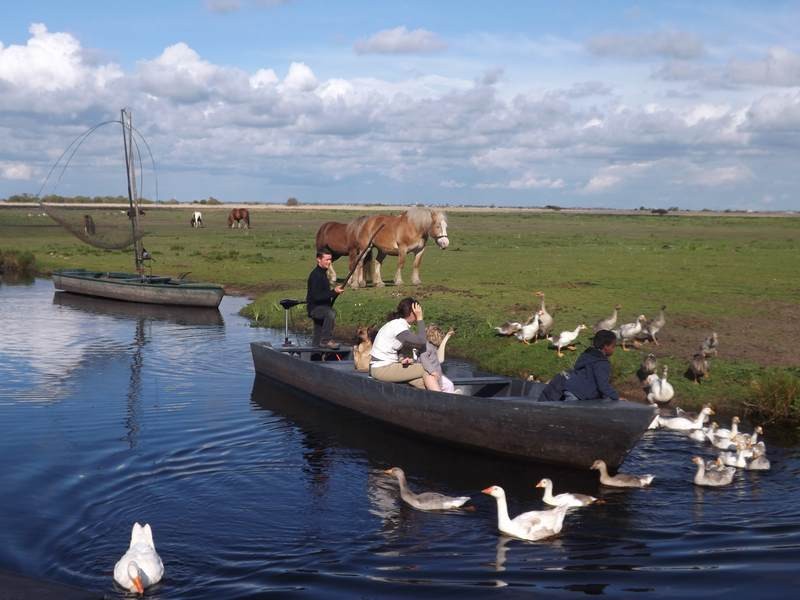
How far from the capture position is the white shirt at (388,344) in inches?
582

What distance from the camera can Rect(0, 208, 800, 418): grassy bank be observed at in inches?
711

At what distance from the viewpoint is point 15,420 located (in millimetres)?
15578

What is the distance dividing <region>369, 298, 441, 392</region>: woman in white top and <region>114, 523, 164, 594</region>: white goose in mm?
5916

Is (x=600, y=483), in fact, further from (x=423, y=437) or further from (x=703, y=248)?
(x=703, y=248)

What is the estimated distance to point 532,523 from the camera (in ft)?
34.0

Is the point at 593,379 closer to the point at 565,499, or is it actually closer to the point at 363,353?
the point at 565,499

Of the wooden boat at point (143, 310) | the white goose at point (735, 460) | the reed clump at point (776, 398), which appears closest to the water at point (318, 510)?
the white goose at point (735, 460)

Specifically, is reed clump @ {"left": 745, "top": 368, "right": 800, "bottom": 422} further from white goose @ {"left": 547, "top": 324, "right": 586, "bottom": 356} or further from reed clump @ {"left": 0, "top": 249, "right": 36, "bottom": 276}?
reed clump @ {"left": 0, "top": 249, "right": 36, "bottom": 276}

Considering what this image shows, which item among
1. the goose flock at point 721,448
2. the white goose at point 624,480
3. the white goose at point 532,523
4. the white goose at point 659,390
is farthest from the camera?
the white goose at point 659,390

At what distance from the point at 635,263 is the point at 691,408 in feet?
74.6

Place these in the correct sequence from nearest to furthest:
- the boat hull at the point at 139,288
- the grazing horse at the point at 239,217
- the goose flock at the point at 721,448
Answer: the goose flock at the point at 721,448, the boat hull at the point at 139,288, the grazing horse at the point at 239,217

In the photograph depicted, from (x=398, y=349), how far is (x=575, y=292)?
13780 mm

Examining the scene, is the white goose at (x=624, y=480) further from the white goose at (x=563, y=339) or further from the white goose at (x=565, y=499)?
the white goose at (x=563, y=339)

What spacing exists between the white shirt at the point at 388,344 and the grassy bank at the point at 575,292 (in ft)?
15.1
